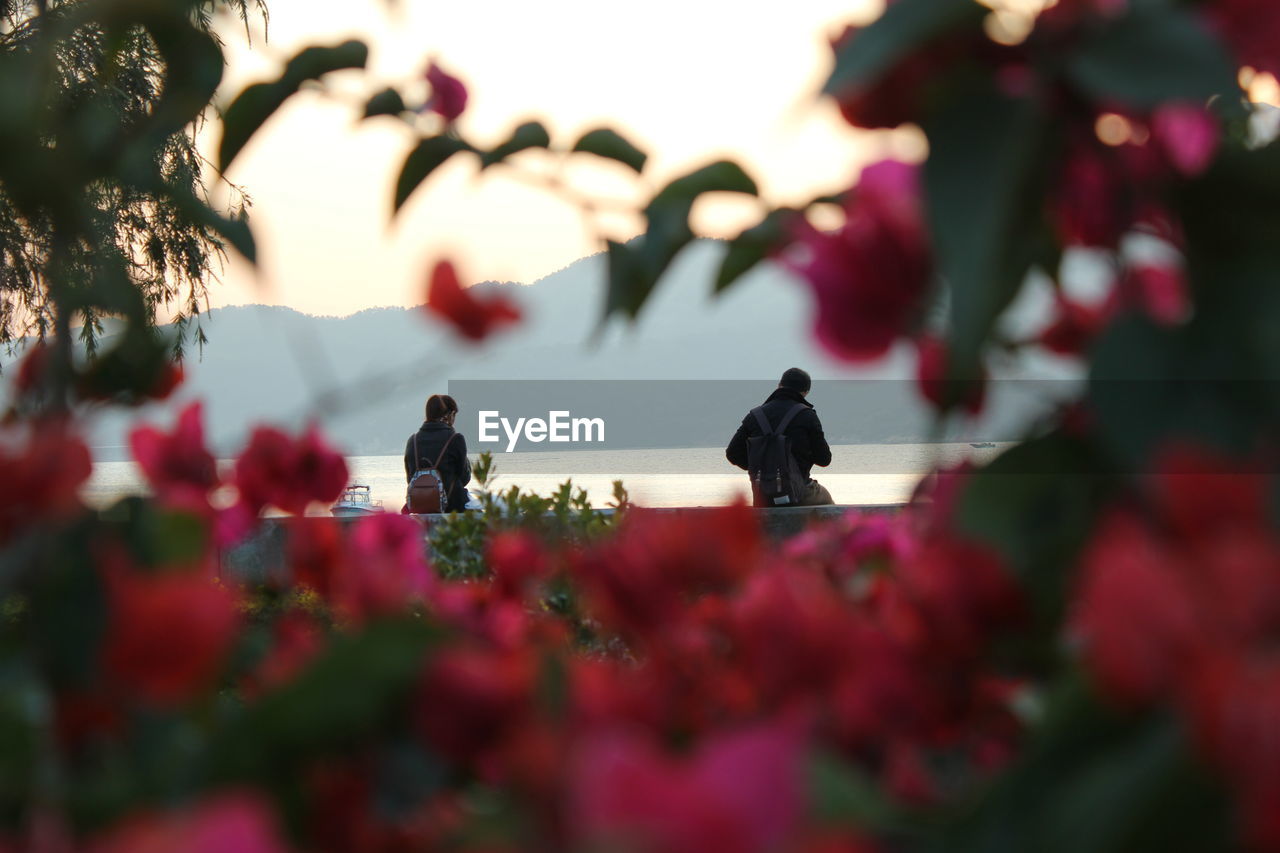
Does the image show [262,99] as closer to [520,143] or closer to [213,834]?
[520,143]

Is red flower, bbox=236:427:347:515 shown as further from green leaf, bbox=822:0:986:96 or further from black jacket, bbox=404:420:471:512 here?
black jacket, bbox=404:420:471:512

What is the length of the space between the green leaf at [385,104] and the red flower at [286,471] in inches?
9.3

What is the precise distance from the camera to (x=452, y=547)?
10.3ft

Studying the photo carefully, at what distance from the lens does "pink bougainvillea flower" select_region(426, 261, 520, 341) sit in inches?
38.0

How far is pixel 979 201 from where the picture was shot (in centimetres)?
35

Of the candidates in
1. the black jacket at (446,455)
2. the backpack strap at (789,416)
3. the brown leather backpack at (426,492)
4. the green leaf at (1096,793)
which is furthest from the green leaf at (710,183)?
the black jacket at (446,455)

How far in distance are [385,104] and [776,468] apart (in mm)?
5097

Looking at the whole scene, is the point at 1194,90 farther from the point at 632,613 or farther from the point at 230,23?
the point at 230,23

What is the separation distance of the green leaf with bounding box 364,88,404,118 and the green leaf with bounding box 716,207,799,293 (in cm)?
39

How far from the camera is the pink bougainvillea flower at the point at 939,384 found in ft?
1.43

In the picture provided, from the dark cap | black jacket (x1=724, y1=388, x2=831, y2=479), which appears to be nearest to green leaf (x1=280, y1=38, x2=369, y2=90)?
black jacket (x1=724, y1=388, x2=831, y2=479)

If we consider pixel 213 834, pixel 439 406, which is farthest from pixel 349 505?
pixel 213 834

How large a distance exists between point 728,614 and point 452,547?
2.61 meters

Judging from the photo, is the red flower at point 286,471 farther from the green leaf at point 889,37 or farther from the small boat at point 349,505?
the green leaf at point 889,37
